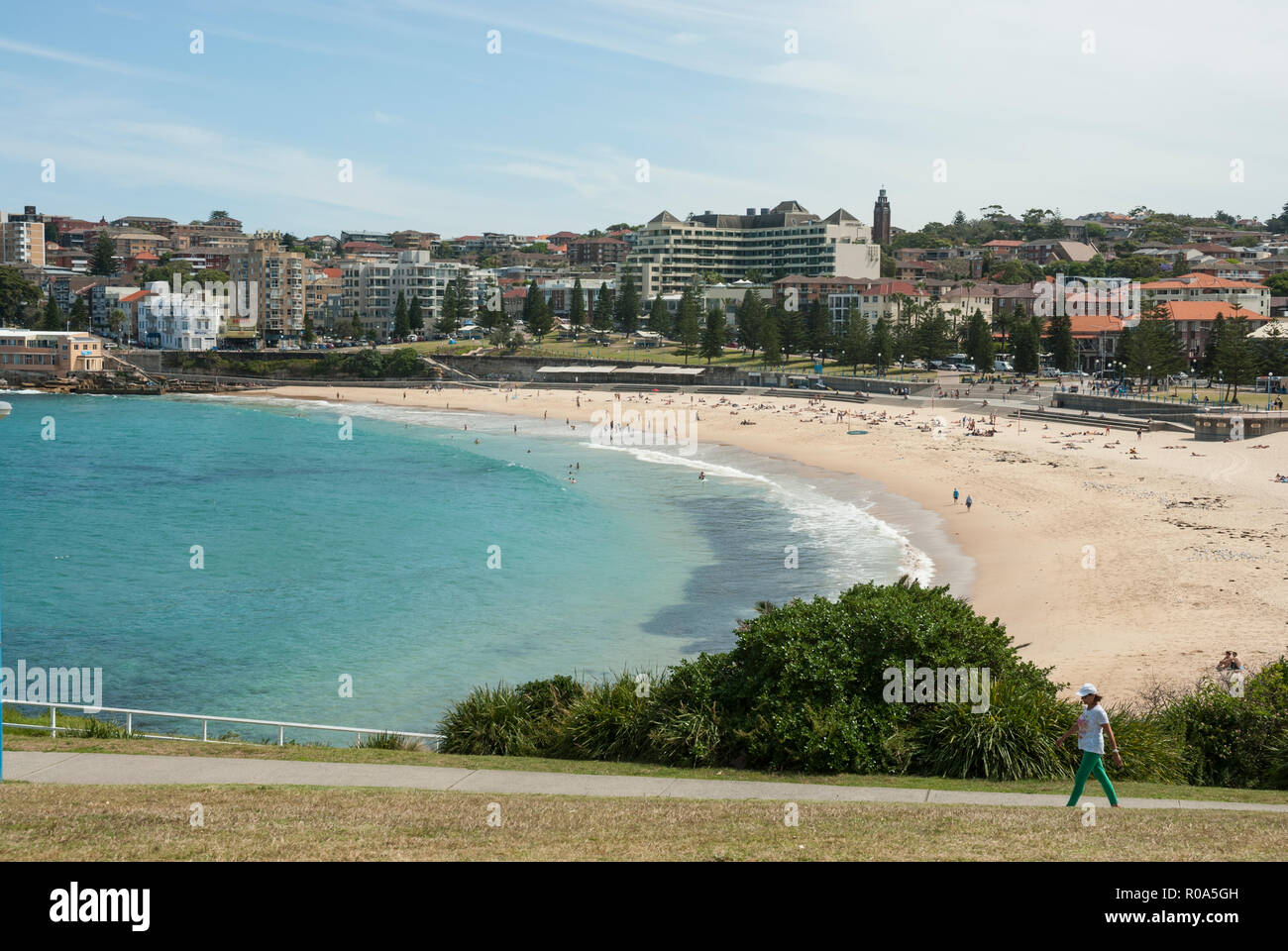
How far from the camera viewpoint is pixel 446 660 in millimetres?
22812

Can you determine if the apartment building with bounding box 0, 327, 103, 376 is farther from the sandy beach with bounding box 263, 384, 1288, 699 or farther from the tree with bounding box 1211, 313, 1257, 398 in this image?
the tree with bounding box 1211, 313, 1257, 398

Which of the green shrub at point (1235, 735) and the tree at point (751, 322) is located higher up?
the tree at point (751, 322)

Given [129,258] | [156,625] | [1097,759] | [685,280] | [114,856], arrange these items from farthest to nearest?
1. [129,258]
2. [685,280]
3. [156,625]
4. [1097,759]
5. [114,856]

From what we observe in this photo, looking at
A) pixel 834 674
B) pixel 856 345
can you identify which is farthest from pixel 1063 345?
pixel 834 674

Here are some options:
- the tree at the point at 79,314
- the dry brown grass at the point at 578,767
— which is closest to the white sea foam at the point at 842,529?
the dry brown grass at the point at 578,767

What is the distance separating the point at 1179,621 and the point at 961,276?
139 m

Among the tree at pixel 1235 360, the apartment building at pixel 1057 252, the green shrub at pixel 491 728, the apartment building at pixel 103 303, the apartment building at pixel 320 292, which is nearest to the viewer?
the green shrub at pixel 491 728

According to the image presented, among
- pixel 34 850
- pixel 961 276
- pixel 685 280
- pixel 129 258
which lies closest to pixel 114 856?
pixel 34 850

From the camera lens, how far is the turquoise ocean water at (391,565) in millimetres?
22328

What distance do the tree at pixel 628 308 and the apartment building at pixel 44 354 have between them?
5241cm

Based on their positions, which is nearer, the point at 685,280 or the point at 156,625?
the point at 156,625

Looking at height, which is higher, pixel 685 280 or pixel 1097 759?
pixel 685 280

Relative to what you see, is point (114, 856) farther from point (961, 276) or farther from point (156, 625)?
point (961, 276)

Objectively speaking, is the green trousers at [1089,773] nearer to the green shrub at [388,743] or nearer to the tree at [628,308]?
the green shrub at [388,743]
